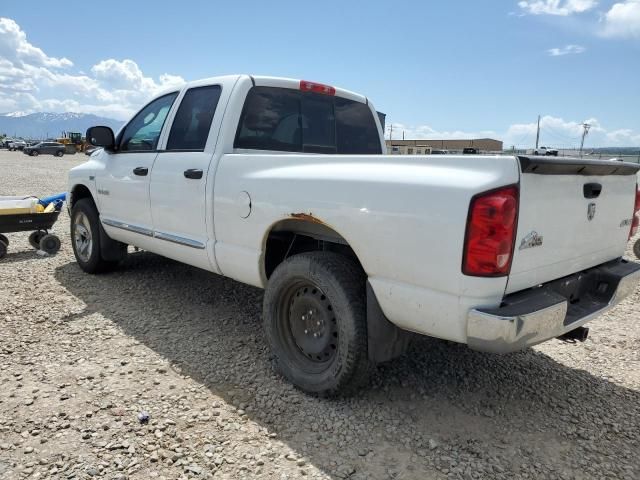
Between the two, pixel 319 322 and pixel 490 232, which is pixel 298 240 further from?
pixel 490 232

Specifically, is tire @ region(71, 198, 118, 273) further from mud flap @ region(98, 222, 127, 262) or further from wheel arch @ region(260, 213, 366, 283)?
wheel arch @ region(260, 213, 366, 283)

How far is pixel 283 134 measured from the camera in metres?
3.91

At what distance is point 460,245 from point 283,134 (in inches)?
86.4

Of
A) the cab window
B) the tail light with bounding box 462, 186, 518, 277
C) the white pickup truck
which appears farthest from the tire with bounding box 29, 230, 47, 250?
the tail light with bounding box 462, 186, 518, 277

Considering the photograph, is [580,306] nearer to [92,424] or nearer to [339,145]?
[339,145]

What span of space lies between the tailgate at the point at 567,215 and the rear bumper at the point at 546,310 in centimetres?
7

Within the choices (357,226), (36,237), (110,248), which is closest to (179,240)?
(110,248)

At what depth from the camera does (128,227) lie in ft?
15.3

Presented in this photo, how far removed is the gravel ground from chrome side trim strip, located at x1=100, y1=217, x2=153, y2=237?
73 centimetres

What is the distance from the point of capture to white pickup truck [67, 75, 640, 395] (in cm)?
217

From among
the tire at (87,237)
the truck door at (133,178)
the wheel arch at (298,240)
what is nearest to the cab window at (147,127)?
the truck door at (133,178)

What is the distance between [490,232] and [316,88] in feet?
8.17

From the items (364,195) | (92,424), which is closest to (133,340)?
(92,424)

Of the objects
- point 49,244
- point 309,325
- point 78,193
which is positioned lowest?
point 49,244
